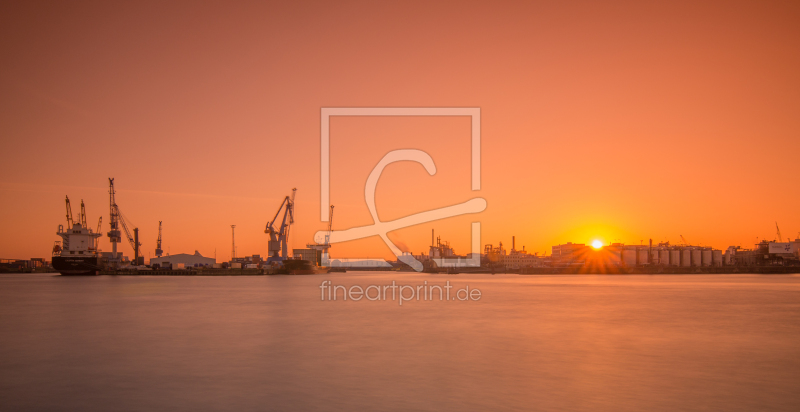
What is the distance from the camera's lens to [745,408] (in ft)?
37.7

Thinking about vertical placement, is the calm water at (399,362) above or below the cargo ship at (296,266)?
above

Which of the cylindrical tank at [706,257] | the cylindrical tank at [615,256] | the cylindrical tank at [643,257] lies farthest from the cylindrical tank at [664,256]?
the cylindrical tank at [706,257]

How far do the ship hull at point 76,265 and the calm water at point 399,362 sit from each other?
250ft

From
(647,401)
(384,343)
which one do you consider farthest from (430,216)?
(647,401)

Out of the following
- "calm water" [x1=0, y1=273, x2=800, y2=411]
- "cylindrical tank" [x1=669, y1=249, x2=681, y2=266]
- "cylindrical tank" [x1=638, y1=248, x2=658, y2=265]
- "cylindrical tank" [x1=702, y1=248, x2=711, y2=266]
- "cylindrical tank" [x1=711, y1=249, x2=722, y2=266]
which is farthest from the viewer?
"cylindrical tank" [x1=711, y1=249, x2=722, y2=266]

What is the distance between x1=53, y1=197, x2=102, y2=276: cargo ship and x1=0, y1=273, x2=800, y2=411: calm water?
74843 mm

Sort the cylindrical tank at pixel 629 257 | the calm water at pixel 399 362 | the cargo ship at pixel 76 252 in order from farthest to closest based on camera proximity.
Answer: the cylindrical tank at pixel 629 257, the cargo ship at pixel 76 252, the calm water at pixel 399 362

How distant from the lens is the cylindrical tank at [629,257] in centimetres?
16550

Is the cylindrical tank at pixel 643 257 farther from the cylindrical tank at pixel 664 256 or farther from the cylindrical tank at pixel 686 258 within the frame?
the cylindrical tank at pixel 686 258

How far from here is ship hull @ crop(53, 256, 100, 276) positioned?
9575 centimetres

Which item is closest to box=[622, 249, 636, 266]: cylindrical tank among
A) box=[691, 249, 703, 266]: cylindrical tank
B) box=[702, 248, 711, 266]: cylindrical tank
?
box=[691, 249, 703, 266]: cylindrical tank

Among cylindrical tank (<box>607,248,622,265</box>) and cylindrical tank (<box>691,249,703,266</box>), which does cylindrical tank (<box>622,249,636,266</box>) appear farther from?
cylindrical tank (<box>691,249,703,266</box>)

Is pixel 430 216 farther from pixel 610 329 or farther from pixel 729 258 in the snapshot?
pixel 729 258

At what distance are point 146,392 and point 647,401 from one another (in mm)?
11334
